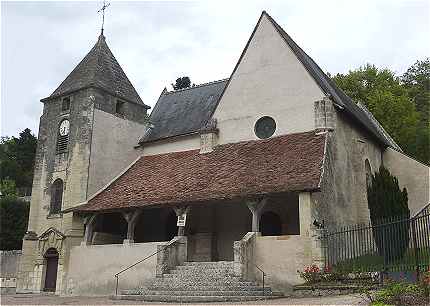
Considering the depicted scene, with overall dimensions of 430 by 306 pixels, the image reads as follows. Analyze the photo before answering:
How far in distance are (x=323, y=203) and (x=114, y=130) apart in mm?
11656

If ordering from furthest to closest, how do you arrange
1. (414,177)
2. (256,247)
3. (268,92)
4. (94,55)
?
1. (94,55)
2. (414,177)
3. (268,92)
4. (256,247)

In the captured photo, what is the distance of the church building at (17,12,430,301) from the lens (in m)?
15.6

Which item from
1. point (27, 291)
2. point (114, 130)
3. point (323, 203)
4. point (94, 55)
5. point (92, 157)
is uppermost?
point (94, 55)

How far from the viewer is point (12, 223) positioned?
1347 inches

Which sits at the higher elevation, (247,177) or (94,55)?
(94,55)

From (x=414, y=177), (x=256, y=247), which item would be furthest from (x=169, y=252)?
(x=414, y=177)

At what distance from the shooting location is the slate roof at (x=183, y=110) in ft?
76.5

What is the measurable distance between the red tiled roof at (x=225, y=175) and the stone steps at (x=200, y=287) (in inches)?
93.6

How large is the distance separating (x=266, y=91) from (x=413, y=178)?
795cm

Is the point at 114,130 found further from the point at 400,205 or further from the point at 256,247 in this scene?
the point at 400,205

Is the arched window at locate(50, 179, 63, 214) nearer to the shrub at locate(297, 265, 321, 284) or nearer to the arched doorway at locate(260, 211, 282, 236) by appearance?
the arched doorway at locate(260, 211, 282, 236)

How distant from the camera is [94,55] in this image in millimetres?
25203

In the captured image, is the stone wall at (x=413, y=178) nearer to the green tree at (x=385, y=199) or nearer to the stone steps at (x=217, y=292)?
the green tree at (x=385, y=199)

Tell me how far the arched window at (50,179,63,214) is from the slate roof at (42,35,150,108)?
4.52 m
